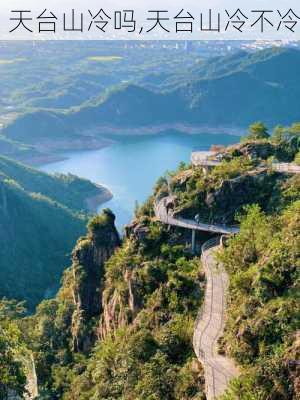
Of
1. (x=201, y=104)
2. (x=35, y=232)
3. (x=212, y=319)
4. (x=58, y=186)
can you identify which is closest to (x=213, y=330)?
(x=212, y=319)

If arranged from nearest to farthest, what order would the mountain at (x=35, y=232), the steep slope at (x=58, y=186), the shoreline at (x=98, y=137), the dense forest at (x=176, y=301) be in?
the dense forest at (x=176, y=301)
the mountain at (x=35, y=232)
the steep slope at (x=58, y=186)
the shoreline at (x=98, y=137)

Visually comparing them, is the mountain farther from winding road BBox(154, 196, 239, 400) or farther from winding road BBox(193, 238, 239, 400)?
winding road BBox(193, 238, 239, 400)

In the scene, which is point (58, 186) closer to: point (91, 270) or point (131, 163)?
point (131, 163)

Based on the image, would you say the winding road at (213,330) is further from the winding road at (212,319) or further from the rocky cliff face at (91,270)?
the rocky cliff face at (91,270)

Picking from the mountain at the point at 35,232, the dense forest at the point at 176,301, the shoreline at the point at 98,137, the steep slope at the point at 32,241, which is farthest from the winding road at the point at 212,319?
the shoreline at the point at 98,137

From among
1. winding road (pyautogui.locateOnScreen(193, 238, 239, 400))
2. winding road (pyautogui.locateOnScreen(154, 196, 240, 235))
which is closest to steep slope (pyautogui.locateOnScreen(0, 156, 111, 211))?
winding road (pyautogui.locateOnScreen(154, 196, 240, 235))

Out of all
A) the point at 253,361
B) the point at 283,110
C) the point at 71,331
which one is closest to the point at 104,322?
the point at 71,331
